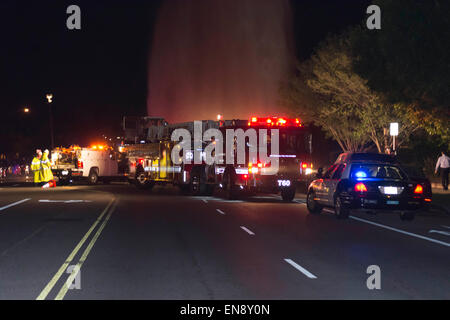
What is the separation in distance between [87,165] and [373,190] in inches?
1184

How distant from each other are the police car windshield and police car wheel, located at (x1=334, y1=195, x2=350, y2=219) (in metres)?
0.86

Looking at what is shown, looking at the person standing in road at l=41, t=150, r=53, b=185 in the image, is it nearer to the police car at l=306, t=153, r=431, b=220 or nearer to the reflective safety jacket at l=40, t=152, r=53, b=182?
the reflective safety jacket at l=40, t=152, r=53, b=182

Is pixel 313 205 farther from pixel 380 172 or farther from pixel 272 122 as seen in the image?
pixel 272 122

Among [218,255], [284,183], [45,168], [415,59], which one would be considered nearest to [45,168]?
[45,168]

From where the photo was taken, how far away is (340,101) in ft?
170

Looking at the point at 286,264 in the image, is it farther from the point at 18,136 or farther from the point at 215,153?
the point at 18,136

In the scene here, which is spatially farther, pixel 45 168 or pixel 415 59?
pixel 45 168

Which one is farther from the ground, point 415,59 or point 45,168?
point 415,59

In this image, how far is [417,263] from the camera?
12.2 meters

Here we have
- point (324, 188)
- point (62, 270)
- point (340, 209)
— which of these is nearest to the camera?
point (62, 270)

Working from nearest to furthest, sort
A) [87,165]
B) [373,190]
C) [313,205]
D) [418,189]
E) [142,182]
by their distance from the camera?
[373,190]
[418,189]
[313,205]
[142,182]
[87,165]

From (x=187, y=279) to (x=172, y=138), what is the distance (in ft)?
83.6

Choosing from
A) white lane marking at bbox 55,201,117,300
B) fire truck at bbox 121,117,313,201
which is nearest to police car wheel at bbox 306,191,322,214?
fire truck at bbox 121,117,313,201

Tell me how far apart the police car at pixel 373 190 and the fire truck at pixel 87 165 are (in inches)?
1063
